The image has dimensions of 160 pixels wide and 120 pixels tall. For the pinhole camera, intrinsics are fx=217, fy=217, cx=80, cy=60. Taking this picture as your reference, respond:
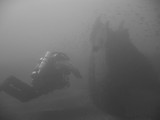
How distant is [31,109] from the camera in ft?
1.70

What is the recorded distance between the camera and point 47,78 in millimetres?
526

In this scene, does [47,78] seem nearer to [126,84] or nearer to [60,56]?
[60,56]

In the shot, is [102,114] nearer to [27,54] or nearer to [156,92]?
[156,92]

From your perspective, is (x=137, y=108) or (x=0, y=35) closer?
(x=137, y=108)

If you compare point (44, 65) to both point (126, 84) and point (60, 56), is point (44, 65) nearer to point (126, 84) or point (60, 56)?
point (60, 56)

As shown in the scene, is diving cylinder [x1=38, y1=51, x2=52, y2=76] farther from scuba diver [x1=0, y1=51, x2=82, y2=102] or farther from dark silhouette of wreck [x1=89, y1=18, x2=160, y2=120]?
dark silhouette of wreck [x1=89, y1=18, x2=160, y2=120]

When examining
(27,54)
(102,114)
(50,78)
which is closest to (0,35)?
(27,54)

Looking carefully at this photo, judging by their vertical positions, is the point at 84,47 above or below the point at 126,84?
above

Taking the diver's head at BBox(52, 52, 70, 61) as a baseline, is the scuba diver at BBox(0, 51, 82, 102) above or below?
below

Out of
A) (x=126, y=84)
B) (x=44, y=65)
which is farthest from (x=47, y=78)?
(x=126, y=84)

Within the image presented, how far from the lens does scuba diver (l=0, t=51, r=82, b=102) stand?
53 centimetres

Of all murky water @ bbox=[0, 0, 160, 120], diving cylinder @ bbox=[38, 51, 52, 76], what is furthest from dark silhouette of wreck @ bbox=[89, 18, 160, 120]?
diving cylinder @ bbox=[38, 51, 52, 76]

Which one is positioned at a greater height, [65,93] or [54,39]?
[54,39]

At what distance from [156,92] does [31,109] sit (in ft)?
0.97
